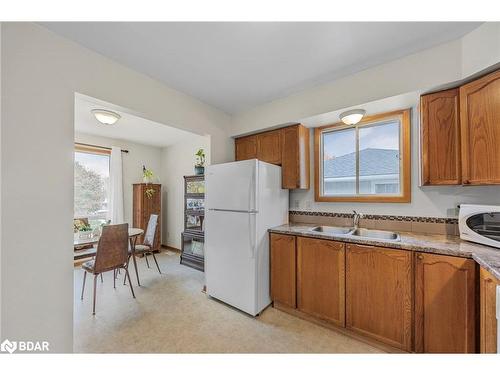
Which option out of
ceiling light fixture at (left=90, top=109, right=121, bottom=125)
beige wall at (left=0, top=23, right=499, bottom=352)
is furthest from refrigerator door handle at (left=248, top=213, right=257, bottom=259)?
ceiling light fixture at (left=90, top=109, right=121, bottom=125)

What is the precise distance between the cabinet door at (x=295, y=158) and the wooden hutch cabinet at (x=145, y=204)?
3118 millimetres

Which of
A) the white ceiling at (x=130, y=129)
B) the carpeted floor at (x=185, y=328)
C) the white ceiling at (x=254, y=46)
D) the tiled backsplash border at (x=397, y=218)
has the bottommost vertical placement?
the carpeted floor at (x=185, y=328)

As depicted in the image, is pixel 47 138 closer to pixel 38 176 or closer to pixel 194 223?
pixel 38 176

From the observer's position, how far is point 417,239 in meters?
1.70

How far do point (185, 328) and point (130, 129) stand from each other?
11.0ft

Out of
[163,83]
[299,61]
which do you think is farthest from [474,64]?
[163,83]

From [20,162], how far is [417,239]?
294cm

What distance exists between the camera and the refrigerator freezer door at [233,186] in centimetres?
210

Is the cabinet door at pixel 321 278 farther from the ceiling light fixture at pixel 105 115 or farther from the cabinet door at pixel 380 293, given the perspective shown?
the ceiling light fixture at pixel 105 115

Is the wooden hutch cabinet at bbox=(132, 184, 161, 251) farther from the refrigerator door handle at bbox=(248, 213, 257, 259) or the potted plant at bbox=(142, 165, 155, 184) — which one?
the refrigerator door handle at bbox=(248, 213, 257, 259)

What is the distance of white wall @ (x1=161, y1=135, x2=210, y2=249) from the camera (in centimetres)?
446

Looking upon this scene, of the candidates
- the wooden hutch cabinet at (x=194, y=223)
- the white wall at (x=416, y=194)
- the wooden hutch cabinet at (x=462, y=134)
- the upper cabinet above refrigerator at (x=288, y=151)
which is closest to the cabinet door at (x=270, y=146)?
the upper cabinet above refrigerator at (x=288, y=151)

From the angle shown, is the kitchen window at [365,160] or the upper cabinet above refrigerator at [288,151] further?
the upper cabinet above refrigerator at [288,151]

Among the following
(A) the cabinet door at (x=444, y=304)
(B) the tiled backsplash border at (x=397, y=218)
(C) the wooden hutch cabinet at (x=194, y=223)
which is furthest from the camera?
(C) the wooden hutch cabinet at (x=194, y=223)
